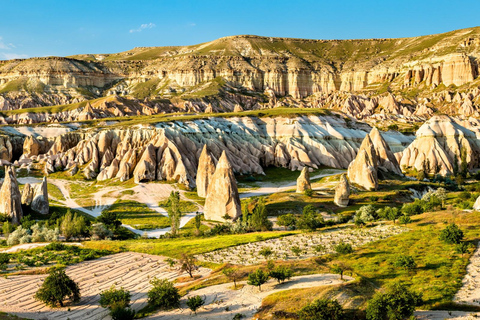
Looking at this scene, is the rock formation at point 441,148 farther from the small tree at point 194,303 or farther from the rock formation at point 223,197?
the small tree at point 194,303

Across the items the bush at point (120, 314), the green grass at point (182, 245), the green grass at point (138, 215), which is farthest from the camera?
the green grass at point (138, 215)

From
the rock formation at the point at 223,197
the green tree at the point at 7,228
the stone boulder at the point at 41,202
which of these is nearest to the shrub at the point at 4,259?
the green tree at the point at 7,228

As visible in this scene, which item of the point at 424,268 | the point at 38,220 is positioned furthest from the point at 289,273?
the point at 38,220

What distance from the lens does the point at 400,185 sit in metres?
62.8

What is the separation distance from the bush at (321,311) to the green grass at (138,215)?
3358cm

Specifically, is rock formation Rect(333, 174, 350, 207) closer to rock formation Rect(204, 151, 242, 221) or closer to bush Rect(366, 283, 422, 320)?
rock formation Rect(204, 151, 242, 221)

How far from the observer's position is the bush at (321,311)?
56.7 ft

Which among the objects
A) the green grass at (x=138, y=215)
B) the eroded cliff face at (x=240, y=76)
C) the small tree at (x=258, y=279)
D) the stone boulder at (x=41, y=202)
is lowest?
the green grass at (x=138, y=215)

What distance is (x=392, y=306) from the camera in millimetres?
17609

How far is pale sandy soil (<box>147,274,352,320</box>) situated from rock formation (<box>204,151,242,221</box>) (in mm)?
23768

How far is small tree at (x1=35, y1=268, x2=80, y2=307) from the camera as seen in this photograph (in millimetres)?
21828

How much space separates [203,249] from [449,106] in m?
142

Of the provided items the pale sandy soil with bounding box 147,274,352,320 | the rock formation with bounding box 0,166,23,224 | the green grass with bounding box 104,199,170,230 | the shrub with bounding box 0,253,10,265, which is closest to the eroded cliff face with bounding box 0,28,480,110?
the green grass with bounding box 104,199,170,230

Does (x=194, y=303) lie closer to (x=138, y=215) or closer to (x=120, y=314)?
(x=120, y=314)
